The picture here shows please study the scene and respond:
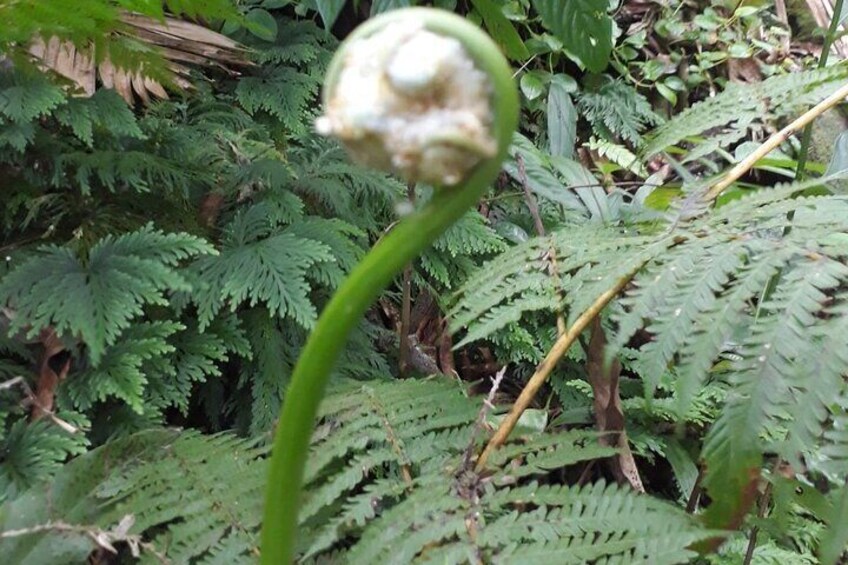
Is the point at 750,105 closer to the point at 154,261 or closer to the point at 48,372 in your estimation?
the point at 154,261

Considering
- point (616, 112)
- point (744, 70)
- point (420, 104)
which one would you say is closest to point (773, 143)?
point (420, 104)

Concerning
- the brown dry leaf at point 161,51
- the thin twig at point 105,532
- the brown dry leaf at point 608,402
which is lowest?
the brown dry leaf at point 608,402

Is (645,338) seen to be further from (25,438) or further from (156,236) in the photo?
(25,438)

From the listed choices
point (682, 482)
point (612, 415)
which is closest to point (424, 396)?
point (612, 415)

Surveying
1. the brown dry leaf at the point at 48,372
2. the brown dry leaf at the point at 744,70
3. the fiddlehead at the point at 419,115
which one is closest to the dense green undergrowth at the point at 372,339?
the brown dry leaf at the point at 48,372

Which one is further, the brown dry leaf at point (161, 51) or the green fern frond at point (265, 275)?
the brown dry leaf at point (161, 51)

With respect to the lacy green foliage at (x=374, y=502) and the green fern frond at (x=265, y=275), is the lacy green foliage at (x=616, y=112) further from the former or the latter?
the lacy green foliage at (x=374, y=502)
